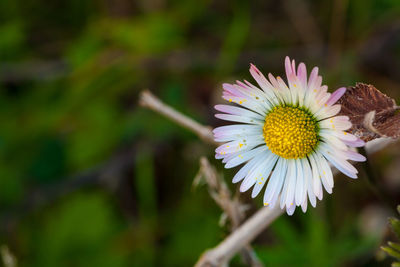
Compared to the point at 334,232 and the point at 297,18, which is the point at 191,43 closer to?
the point at 297,18

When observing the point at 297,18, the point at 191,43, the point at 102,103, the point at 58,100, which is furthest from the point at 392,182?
the point at 58,100

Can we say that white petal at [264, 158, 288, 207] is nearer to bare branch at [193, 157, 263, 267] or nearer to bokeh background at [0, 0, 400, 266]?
bare branch at [193, 157, 263, 267]

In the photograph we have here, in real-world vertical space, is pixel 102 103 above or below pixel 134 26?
below

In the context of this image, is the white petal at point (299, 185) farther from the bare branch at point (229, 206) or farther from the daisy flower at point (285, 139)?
the bare branch at point (229, 206)

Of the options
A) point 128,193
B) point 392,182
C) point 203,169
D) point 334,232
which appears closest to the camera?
point 203,169

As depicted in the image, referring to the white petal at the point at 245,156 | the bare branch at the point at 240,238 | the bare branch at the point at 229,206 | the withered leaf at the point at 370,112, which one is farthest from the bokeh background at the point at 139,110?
the withered leaf at the point at 370,112
